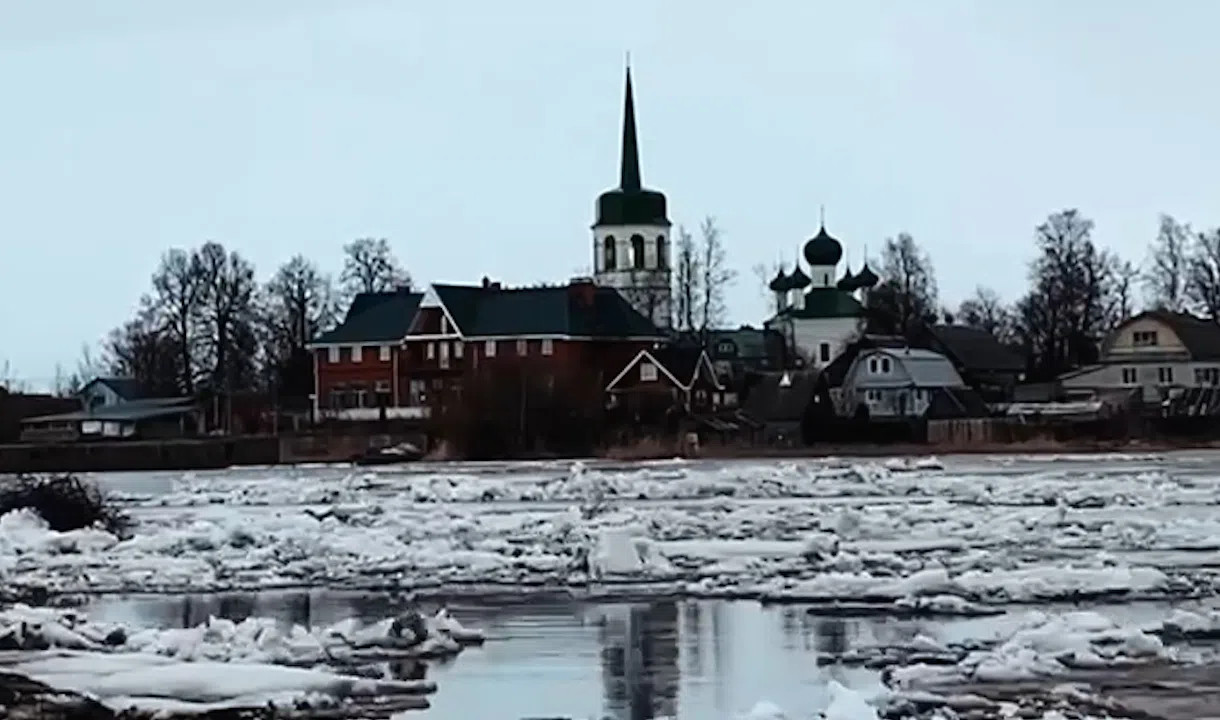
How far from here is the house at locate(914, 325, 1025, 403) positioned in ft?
367

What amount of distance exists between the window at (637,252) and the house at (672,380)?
26.1 m

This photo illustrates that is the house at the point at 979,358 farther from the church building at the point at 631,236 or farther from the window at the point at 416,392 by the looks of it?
the window at the point at 416,392

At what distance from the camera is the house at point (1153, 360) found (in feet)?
352

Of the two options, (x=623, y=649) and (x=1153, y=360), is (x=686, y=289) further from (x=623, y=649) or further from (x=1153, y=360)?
(x=623, y=649)

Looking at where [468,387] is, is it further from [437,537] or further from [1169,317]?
[437,537]

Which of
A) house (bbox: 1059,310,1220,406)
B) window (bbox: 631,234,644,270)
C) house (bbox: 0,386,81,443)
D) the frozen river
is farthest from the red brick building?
the frozen river

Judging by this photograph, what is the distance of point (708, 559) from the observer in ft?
80.4

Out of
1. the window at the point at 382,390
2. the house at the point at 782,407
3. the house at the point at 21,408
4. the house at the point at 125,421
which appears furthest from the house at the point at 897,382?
the house at the point at 21,408

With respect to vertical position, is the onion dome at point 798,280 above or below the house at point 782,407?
above

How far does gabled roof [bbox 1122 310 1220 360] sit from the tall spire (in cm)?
3804

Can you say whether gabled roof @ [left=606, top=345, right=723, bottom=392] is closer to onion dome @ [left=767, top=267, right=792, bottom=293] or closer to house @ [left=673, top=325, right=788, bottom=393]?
house @ [left=673, top=325, right=788, bottom=393]

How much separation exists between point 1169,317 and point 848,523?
3308 inches

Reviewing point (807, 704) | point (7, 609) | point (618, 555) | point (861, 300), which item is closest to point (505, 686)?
point (807, 704)

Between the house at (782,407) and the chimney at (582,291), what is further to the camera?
the chimney at (582,291)
